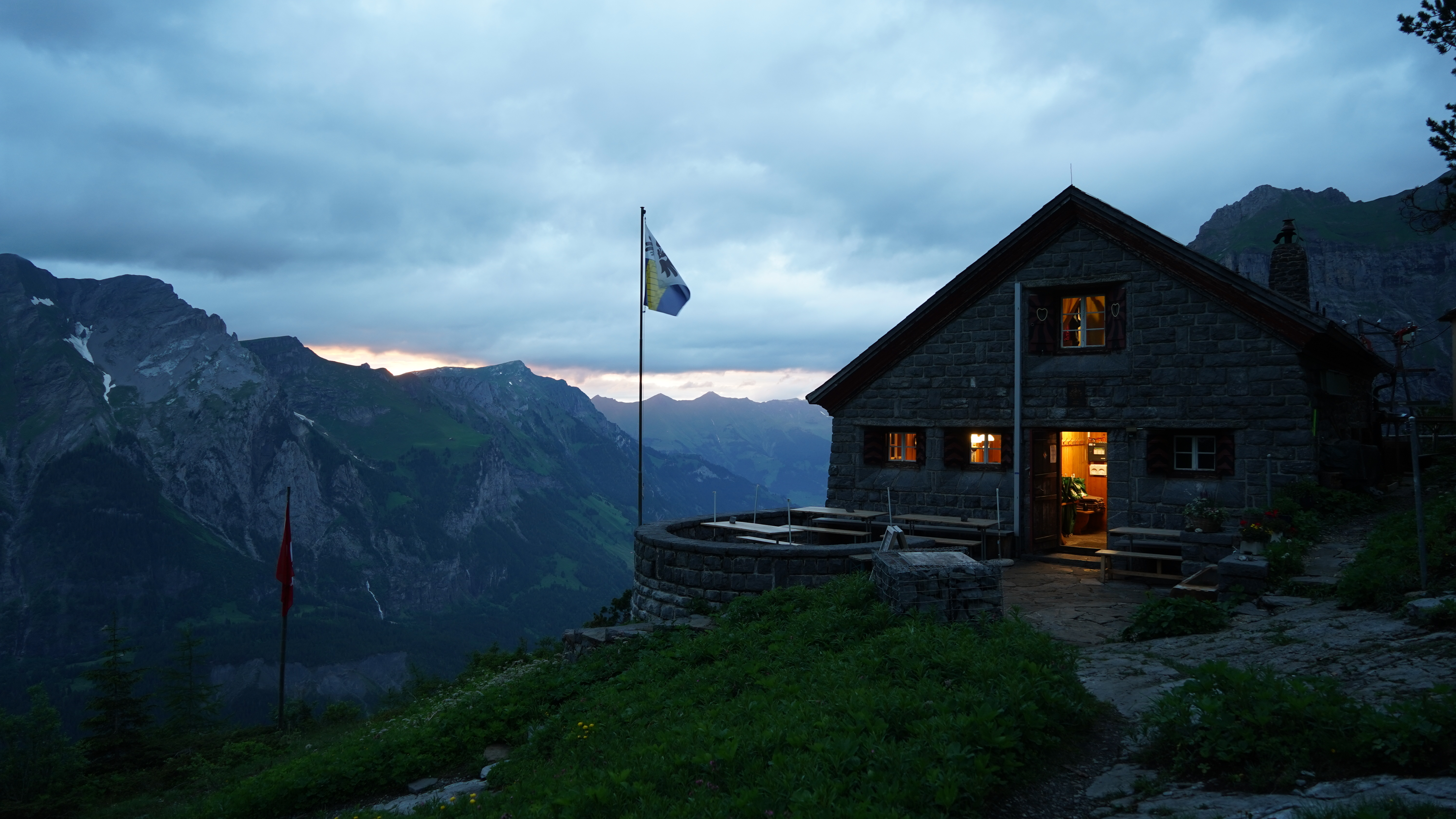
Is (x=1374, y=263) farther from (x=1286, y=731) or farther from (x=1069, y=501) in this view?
(x=1286, y=731)

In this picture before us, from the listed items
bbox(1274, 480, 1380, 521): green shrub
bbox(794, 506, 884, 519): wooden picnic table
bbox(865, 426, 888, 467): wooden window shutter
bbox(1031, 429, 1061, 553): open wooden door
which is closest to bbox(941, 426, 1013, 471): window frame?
bbox(1031, 429, 1061, 553): open wooden door

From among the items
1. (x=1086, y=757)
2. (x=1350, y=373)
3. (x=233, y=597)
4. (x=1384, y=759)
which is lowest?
(x=233, y=597)

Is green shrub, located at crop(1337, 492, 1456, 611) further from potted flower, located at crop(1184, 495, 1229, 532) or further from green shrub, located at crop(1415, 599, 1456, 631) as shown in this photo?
potted flower, located at crop(1184, 495, 1229, 532)

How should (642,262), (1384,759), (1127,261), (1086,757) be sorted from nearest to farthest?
(1384,759) → (1086,757) → (1127,261) → (642,262)

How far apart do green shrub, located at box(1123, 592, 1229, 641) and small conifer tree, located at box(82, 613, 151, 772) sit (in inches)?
1078

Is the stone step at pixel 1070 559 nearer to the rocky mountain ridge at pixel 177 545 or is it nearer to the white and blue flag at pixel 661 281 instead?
the white and blue flag at pixel 661 281

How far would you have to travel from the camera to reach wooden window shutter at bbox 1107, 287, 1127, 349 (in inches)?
564

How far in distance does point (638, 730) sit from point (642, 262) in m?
13.5

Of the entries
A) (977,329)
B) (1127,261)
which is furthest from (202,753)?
(1127,261)

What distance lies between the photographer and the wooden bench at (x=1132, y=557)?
11.9 m

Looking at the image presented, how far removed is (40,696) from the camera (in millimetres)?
26438

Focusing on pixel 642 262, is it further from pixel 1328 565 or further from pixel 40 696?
pixel 40 696

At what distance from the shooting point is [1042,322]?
1530 cm

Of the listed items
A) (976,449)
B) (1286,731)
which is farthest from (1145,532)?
(1286,731)
